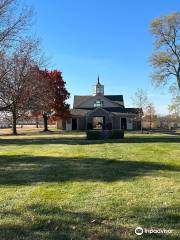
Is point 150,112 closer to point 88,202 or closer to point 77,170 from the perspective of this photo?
point 77,170

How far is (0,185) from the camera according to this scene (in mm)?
10008

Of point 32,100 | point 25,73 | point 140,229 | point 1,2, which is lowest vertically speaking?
point 140,229

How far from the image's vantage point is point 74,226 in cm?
630

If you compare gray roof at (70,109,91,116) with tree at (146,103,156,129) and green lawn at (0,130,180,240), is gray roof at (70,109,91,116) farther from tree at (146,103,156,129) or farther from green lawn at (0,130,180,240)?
green lawn at (0,130,180,240)

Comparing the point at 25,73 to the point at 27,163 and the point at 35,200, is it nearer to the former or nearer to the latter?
the point at 27,163

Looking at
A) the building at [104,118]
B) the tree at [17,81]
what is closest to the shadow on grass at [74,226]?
the tree at [17,81]

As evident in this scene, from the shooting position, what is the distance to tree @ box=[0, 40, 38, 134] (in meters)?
29.4

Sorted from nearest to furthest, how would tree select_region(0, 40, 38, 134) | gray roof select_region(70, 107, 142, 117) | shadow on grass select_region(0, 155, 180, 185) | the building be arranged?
shadow on grass select_region(0, 155, 180, 185) → tree select_region(0, 40, 38, 134) → the building → gray roof select_region(70, 107, 142, 117)

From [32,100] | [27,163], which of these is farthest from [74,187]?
[32,100]

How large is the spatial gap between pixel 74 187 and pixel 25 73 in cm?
2446

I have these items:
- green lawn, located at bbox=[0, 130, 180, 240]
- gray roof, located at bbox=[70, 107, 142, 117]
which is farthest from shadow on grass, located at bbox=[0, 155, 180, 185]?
gray roof, located at bbox=[70, 107, 142, 117]

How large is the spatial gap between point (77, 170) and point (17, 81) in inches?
819

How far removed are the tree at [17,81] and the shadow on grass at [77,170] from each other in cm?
1538

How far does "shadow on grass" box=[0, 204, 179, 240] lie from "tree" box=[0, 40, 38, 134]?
890 inches
